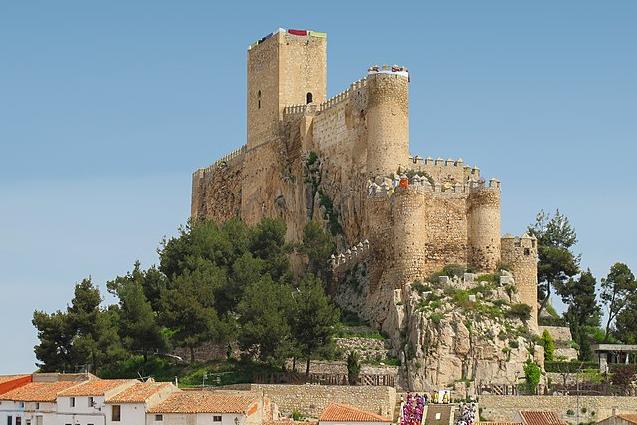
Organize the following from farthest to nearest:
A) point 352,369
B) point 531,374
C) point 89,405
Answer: point 531,374 → point 352,369 → point 89,405

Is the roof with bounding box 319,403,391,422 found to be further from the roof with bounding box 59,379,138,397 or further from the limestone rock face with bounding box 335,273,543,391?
the roof with bounding box 59,379,138,397

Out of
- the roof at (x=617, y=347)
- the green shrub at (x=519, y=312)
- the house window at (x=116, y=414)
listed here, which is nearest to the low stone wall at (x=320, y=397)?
the house window at (x=116, y=414)

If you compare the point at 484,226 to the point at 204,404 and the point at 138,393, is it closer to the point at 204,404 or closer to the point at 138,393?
the point at 204,404

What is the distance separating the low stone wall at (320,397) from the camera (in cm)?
6531

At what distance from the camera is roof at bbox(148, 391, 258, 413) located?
6156cm

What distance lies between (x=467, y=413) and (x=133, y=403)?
14.2 m

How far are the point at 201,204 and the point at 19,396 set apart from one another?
40567 millimetres

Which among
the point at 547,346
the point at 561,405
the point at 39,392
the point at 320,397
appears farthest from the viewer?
the point at 547,346

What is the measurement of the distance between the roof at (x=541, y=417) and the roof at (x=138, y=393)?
50.9 ft

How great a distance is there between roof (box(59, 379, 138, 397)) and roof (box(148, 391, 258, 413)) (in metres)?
2.84

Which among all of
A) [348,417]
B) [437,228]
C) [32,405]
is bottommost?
[348,417]

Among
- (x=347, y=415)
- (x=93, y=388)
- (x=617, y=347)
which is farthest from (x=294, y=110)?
(x=347, y=415)

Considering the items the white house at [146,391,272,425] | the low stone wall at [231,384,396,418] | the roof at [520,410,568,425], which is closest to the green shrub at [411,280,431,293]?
the low stone wall at [231,384,396,418]

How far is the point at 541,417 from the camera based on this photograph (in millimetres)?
64562
